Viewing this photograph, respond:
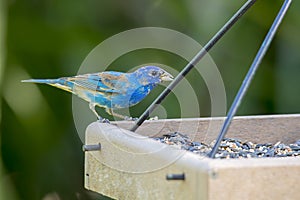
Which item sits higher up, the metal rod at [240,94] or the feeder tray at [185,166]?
the metal rod at [240,94]

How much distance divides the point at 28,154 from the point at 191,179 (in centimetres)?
261

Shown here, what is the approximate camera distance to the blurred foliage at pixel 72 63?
4086 millimetres

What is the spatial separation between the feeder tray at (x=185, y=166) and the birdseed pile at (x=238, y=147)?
5 cm

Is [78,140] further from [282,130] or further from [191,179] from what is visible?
[191,179]

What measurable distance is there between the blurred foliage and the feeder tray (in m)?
1.50

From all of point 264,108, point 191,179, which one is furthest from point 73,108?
point 191,179

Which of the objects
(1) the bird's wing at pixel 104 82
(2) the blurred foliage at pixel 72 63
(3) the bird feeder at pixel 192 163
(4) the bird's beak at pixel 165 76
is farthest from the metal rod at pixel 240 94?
(2) the blurred foliage at pixel 72 63

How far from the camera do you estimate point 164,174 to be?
1819 mm

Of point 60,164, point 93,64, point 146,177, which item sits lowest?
point 60,164

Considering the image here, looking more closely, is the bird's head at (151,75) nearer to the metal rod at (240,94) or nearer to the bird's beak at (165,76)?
the bird's beak at (165,76)

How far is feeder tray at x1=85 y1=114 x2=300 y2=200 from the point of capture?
1619 mm

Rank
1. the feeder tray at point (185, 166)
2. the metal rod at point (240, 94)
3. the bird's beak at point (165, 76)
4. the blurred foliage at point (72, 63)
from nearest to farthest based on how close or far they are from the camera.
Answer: the feeder tray at point (185, 166)
the metal rod at point (240, 94)
the bird's beak at point (165, 76)
the blurred foliage at point (72, 63)

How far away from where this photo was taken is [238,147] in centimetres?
233

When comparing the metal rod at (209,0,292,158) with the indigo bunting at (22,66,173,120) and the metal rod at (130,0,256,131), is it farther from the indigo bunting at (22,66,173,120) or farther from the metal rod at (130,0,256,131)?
the indigo bunting at (22,66,173,120)
